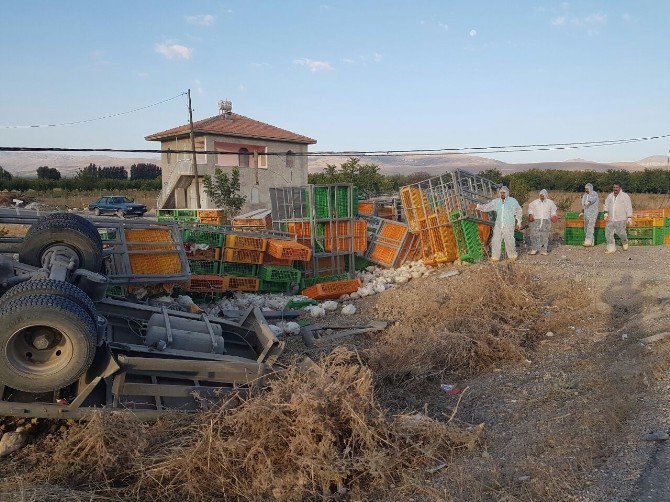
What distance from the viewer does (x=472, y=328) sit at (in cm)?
749

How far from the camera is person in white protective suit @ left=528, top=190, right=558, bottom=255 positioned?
1397 cm

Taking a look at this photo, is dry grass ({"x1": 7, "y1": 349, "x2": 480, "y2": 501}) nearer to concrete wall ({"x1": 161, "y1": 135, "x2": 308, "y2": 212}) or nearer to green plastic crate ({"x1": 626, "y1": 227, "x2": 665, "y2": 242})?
green plastic crate ({"x1": 626, "y1": 227, "x2": 665, "y2": 242})

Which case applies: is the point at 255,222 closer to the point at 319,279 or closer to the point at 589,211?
the point at 319,279

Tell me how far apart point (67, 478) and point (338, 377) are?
210 centimetres

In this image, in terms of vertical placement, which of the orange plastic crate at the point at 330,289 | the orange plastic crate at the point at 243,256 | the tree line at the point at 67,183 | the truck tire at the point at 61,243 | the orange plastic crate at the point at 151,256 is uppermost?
the tree line at the point at 67,183

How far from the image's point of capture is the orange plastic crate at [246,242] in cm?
1124

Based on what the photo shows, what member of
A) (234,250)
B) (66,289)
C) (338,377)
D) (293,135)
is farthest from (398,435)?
(293,135)

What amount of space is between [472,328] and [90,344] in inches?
189

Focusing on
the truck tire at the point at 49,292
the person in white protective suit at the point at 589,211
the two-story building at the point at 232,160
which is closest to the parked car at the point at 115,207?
the two-story building at the point at 232,160

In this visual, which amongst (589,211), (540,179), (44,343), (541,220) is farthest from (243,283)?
(540,179)

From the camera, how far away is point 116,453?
4.19m

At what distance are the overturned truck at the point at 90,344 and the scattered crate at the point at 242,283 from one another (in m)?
4.59

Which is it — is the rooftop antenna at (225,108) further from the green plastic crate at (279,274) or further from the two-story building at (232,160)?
the green plastic crate at (279,274)

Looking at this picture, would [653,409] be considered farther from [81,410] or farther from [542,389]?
[81,410]
